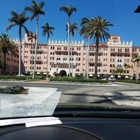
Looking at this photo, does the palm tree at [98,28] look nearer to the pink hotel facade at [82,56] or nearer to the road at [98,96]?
the road at [98,96]

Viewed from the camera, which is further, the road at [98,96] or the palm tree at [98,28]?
the palm tree at [98,28]

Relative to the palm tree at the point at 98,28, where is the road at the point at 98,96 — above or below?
below

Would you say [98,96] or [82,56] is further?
[82,56]

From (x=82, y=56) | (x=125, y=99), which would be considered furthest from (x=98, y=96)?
(x=82, y=56)

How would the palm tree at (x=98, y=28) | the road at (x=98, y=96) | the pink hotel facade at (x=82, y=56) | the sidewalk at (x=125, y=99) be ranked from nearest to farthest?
the sidewalk at (x=125, y=99) < the road at (x=98, y=96) < the palm tree at (x=98, y=28) < the pink hotel facade at (x=82, y=56)

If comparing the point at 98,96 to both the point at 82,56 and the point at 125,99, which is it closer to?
the point at 125,99

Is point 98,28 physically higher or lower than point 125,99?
higher

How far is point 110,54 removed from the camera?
98.0 m

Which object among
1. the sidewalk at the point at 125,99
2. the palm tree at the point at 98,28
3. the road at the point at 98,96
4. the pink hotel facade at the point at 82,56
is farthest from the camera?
the pink hotel facade at the point at 82,56

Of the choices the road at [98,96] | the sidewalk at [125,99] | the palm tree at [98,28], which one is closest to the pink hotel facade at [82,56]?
the palm tree at [98,28]

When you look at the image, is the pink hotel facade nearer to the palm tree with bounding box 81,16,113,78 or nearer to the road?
the palm tree with bounding box 81,16,113,78

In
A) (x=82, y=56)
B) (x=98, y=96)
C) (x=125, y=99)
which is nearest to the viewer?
(x=125, y=99)

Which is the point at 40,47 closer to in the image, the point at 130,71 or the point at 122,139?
the point at 130,71

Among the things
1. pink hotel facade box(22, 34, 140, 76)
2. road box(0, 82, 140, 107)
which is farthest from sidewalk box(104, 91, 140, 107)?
pink hotel facade box(22, 34, 140, 76)
